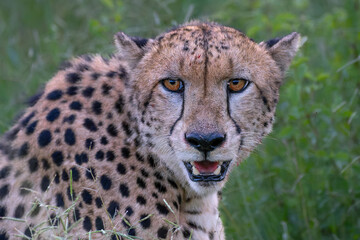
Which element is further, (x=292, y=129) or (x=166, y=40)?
(x=292, y=129)

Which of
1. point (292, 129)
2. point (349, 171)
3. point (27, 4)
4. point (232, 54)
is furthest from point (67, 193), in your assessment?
point (27, 4)

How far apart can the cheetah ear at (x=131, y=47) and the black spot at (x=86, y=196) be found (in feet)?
2.28

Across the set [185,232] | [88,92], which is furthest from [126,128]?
[185,232]

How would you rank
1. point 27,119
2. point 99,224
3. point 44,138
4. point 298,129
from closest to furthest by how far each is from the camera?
point 99,224, point 44,138, point 27,119, point 298,129

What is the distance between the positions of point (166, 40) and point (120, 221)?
0.93 metres

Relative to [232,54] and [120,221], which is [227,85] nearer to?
[232,54]

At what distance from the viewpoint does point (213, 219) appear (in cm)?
373

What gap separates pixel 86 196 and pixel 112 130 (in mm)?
357

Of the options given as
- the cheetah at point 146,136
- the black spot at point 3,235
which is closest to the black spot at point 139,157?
the cheetah at point 146,136

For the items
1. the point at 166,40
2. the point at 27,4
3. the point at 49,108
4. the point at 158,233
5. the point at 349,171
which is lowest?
the point at 158,233

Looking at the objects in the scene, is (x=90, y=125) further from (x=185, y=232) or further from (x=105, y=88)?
(x=185, y=232)

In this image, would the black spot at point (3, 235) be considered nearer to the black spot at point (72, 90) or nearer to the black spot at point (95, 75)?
the black spot at point (72, 90)

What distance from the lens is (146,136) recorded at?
138 inches

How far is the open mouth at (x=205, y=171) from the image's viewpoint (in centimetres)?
338
